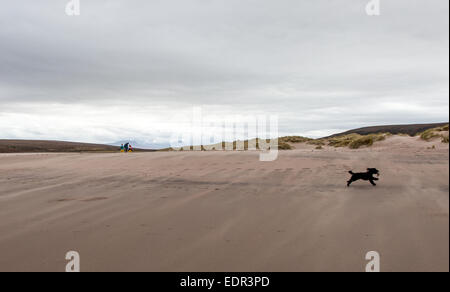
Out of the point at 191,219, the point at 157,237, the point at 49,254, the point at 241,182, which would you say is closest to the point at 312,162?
the point at 241,182

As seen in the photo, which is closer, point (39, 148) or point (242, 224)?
point (242, 224)

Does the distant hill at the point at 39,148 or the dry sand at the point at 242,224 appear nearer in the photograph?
Answer: the dry sand at the point at 242,224

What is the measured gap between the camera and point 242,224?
3.96 meters

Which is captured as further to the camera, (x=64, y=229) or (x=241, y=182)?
(x=241, y=182)

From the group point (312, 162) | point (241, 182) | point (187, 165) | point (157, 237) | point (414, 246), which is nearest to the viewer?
point (414, 246)

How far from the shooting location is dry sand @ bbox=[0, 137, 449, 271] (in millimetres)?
2756

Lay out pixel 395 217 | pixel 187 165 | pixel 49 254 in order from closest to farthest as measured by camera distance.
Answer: pixel 395 217 → pixel 49 254 → pixel 187 165

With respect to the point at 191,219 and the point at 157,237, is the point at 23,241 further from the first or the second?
the point at 191,219

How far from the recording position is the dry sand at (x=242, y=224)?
2.76m

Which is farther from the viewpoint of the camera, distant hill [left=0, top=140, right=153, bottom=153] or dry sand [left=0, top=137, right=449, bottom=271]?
distant hill [left=0, top=140, right=153, bottom=153]

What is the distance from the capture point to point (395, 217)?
10.5 feet
